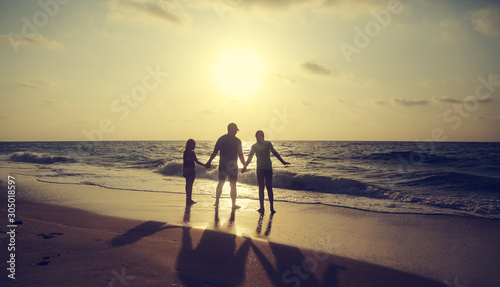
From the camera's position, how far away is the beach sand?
12.7 feet

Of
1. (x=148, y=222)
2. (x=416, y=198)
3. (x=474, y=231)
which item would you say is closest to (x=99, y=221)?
(x=148, y=222)

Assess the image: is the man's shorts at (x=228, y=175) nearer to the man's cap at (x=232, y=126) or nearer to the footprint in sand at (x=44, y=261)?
the man's cap at (x=232, y=126)

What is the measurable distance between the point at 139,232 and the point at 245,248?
223cm

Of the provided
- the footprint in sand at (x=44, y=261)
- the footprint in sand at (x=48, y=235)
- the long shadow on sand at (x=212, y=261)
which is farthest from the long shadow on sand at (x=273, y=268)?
the footprint in sand at (x=48, y=235)

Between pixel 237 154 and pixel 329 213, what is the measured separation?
3.11 m

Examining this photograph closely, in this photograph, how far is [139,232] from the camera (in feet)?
19.4

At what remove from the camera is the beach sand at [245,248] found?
3869mm

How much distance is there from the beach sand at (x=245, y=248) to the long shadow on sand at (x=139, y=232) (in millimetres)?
20

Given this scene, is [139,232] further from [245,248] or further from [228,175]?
[228,175]

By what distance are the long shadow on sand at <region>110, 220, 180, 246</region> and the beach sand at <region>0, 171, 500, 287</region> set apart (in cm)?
2

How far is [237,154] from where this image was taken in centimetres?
894

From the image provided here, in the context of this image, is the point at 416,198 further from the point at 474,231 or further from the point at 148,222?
the point at 148,222

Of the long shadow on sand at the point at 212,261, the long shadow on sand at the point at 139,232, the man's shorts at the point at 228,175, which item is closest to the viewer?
the long shadow on sand at the point at 212,261

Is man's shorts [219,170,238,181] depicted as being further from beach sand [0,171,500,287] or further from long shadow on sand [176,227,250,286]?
long shadow on sand [176,227,250,286]
